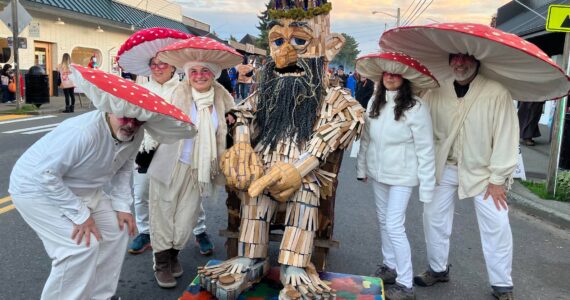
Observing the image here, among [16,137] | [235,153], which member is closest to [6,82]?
[16,137]

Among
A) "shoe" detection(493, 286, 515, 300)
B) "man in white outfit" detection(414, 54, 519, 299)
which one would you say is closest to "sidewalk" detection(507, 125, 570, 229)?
"shoe" detection(493, 286, 515, 300)

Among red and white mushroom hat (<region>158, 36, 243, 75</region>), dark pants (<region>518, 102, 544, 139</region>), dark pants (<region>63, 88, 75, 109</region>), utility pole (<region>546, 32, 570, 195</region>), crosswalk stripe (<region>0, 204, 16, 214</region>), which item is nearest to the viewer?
red and white mushroom hat (<region>158, 36, 243, 75</region>)

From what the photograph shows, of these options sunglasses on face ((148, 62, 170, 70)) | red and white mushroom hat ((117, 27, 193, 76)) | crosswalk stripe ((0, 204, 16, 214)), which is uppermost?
red and white mushroom hat ((117, 27, 193, 76))

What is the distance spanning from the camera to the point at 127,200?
279 centimetres

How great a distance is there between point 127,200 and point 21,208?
573 mm

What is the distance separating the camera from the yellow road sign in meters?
5.65

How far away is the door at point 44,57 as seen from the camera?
1799cm

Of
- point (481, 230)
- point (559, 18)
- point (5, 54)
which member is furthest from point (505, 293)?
point (5, 54)

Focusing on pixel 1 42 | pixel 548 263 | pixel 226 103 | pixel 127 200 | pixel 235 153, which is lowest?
pixel 548 263

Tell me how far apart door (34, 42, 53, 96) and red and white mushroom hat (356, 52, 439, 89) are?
17.6m

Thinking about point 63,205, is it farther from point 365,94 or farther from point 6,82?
point 6,82

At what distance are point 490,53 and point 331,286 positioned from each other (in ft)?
5.99

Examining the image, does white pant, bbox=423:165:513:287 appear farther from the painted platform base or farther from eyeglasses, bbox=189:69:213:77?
eyeglasses, bbox=189:69:213:77

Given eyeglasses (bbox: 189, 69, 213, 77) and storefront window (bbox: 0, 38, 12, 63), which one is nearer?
eyeglasses (bbox: 189, 69, 213, 77)
